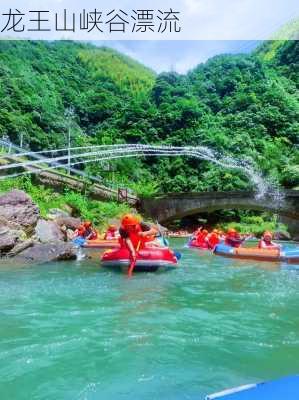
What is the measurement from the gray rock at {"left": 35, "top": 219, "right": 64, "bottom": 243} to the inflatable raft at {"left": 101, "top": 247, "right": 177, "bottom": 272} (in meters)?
5.97

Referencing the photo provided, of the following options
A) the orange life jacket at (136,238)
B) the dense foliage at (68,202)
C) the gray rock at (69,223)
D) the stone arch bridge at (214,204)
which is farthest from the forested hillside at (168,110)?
the orange life jacket at (136,238)

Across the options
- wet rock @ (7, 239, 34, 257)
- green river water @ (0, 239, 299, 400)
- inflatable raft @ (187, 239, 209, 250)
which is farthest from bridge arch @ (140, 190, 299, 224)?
green river water @ (0, 239, 299, 400)

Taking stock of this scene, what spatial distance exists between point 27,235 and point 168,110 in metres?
46.9

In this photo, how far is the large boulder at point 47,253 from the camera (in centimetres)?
1568

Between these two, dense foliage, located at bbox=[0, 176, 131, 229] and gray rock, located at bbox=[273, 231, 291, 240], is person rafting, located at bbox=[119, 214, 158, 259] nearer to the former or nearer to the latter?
dense foliage, located at bbox=[0, 176, 131, 229]

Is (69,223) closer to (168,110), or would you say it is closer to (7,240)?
(7,240)

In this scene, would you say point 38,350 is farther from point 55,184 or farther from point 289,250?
point 55,184

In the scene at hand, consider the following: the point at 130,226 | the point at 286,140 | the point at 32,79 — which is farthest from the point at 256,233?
the point at 32,79

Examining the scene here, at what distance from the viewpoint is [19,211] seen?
1912 cm

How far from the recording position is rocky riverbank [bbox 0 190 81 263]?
16.1 metres

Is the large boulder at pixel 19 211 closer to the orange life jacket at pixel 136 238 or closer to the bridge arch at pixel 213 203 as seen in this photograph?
the orange life jacket at pixel 136 238

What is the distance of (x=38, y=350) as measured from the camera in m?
6.37

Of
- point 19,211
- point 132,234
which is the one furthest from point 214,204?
point 132,234

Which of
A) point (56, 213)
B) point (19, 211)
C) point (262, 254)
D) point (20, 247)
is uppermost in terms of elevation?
point (56, 213)
